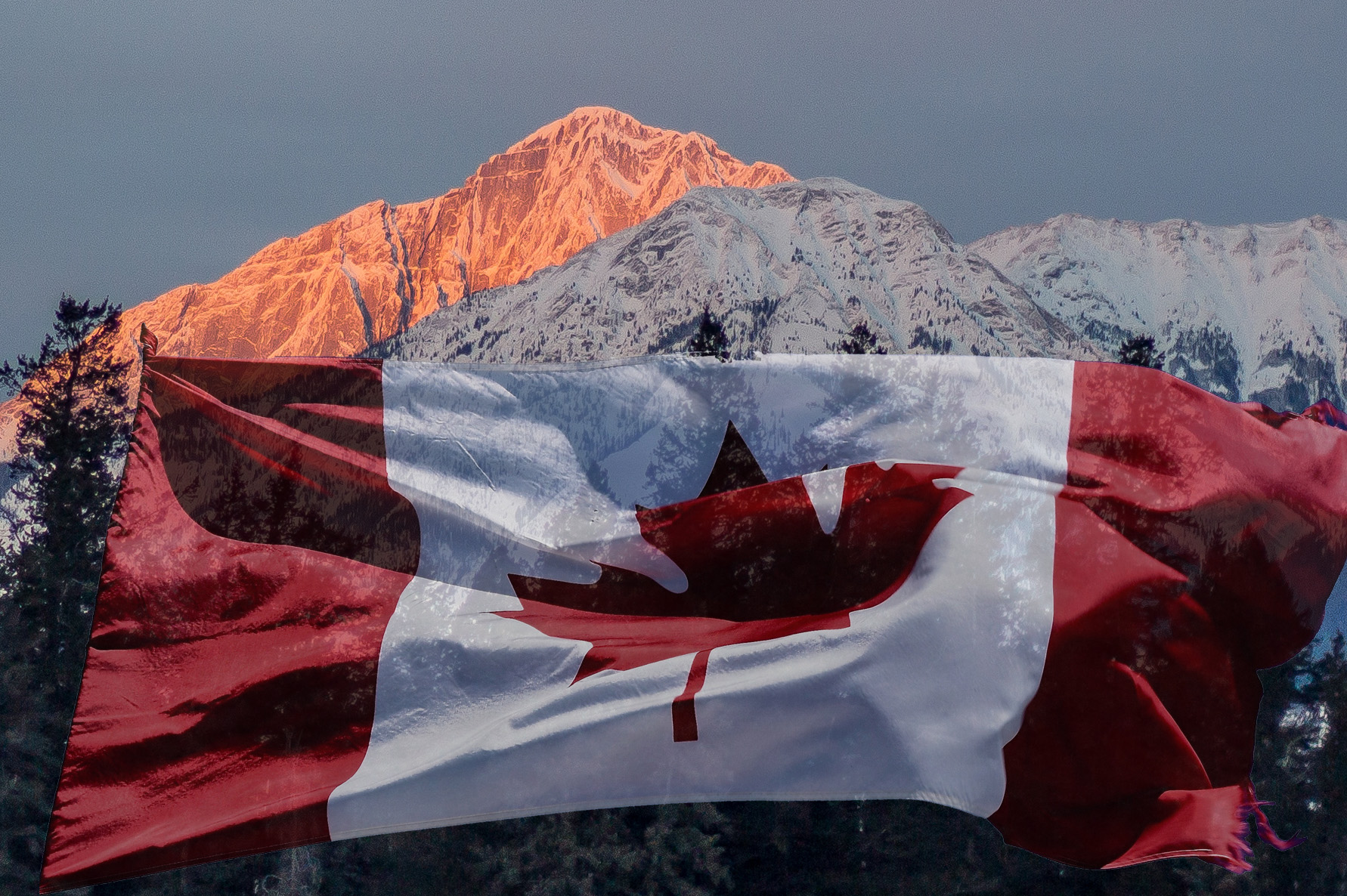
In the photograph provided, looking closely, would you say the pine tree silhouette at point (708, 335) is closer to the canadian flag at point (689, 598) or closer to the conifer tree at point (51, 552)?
the conifer tree at point (51, 552)

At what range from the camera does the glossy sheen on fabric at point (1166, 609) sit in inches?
295

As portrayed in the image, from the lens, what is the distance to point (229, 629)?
771cm

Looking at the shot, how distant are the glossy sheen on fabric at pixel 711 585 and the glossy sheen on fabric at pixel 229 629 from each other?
26 centimetres

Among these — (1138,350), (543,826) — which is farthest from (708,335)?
(543,826)

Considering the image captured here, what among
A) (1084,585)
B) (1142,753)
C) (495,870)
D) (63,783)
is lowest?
(495,870)

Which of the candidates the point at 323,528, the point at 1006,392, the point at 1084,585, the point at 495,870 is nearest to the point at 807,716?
the point at 1084,585

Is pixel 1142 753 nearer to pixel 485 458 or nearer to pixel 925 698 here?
pixel 925 698

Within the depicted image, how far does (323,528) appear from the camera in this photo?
806 cm

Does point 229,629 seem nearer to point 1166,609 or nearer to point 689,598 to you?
point 689,598

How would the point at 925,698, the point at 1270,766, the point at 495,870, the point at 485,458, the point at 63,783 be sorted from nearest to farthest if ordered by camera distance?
the point at 63,783 → the point at 925,698 → the point at 485,458 → the point at 495,870 → the point at 1270,766

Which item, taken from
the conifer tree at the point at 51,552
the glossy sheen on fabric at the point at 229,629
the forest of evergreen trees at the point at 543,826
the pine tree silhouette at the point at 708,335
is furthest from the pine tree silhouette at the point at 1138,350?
the glossy sheen on fabric at the point at 229,629

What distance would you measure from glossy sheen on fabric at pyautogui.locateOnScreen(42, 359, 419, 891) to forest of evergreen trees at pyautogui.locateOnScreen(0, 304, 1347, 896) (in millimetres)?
19784

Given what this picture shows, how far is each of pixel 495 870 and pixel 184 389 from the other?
22439mm

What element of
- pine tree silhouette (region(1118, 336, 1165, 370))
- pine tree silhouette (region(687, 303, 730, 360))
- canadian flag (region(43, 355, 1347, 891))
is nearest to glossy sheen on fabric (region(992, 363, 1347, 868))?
canadian flag (region(43, 355, 1347, 891))
